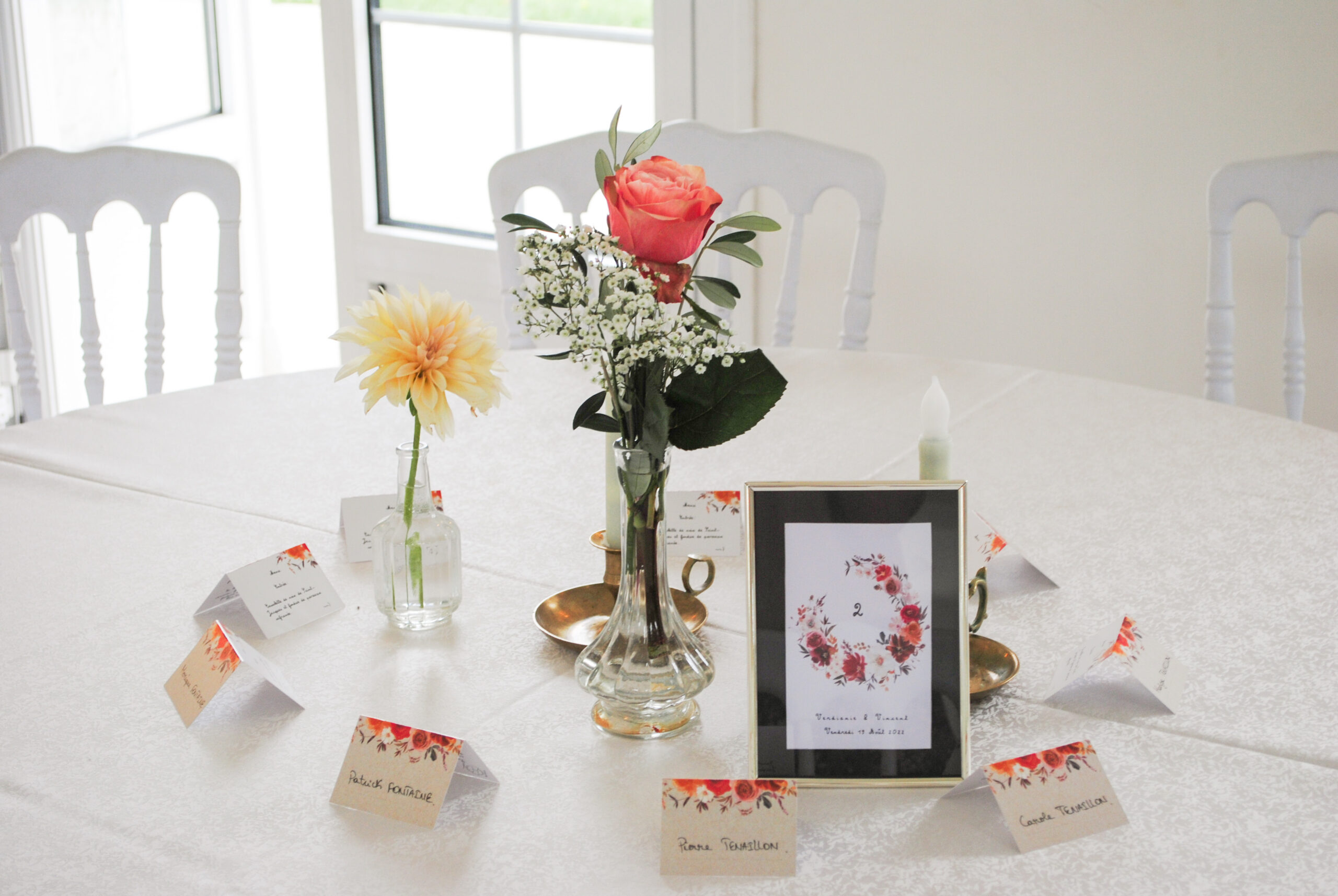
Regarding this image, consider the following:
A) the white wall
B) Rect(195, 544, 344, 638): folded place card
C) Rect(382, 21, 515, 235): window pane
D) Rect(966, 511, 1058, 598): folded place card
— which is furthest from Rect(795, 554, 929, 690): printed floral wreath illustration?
Rect(382, 21, 515, 235): window pane

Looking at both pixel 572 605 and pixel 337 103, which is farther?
pixel 337 103

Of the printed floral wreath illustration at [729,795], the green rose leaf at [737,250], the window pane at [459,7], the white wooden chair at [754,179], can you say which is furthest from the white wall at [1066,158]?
the printed floral wreath illustration at [729,795]

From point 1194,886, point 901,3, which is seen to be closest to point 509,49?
point 901,3

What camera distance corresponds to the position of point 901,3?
2.36 metres

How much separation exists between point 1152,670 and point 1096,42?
159 cm

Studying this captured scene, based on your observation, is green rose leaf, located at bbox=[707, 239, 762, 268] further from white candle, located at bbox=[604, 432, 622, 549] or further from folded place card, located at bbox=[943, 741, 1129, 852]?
folded place card, located at bbox=[943, 741, 1129, 852]

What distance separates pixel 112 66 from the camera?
3.33 metres

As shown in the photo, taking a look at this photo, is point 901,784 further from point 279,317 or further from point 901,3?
point 279,317

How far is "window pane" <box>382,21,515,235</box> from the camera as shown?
291cm

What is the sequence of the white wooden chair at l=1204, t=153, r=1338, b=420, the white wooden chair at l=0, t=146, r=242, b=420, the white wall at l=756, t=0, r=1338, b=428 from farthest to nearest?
1. the white wall at l=756, t=0, r=1338, b=428
2. the white wooden chair at l=0, t=146, r=242, b=420
3. the white wooden chair at l=1204, t=153, r=1338, b=420

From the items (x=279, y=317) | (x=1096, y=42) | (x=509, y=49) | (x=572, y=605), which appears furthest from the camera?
(x=279, y=317)

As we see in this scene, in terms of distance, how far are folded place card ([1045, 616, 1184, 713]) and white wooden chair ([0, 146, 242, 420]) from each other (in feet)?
4.37

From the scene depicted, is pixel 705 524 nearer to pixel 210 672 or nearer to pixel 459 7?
pixel 210 672

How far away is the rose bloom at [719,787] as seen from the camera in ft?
2.52
